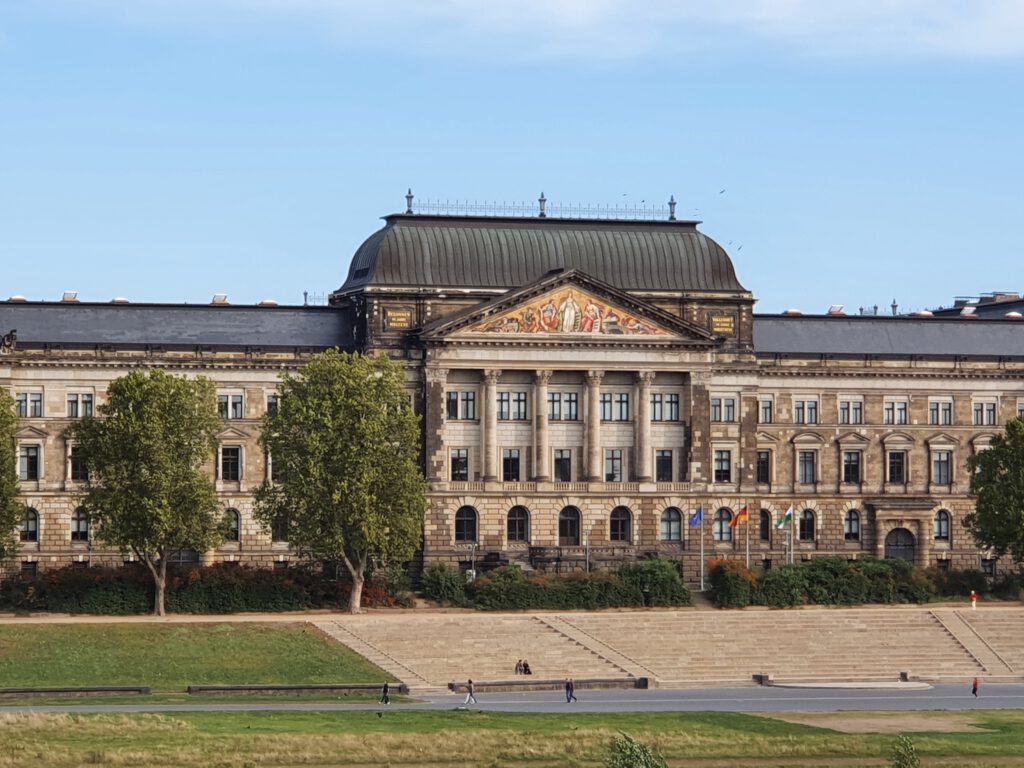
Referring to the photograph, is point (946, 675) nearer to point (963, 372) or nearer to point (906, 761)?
point (963, 372)

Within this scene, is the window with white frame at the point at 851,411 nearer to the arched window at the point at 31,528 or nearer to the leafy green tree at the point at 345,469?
the leafy green tree at the point at 345,469

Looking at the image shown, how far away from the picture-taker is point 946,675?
130375mm

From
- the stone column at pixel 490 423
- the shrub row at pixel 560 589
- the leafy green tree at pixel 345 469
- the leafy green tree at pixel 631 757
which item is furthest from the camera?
the stone column at pixel 490 423

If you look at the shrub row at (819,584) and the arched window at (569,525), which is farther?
the arched window at (569,525)

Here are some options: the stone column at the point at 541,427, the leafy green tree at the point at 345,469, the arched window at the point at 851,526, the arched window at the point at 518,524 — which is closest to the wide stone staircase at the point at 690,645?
the leafy green tree at the point at 345,469

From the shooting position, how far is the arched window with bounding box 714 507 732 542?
161250 millimetres

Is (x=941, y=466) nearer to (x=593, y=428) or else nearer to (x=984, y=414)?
(x=984, y=414)

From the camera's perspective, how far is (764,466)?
6516 inches

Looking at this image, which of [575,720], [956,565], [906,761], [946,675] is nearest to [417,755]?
[575,720]

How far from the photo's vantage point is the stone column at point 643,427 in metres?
159

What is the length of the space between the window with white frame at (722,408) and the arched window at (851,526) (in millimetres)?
10045

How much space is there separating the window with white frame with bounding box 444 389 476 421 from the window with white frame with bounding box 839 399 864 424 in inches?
967

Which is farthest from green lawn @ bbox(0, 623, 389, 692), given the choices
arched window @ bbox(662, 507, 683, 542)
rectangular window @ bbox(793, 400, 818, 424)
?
rectangular window @ bbox(793, 400, 818, 424)

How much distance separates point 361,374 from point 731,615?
77.6 feet
